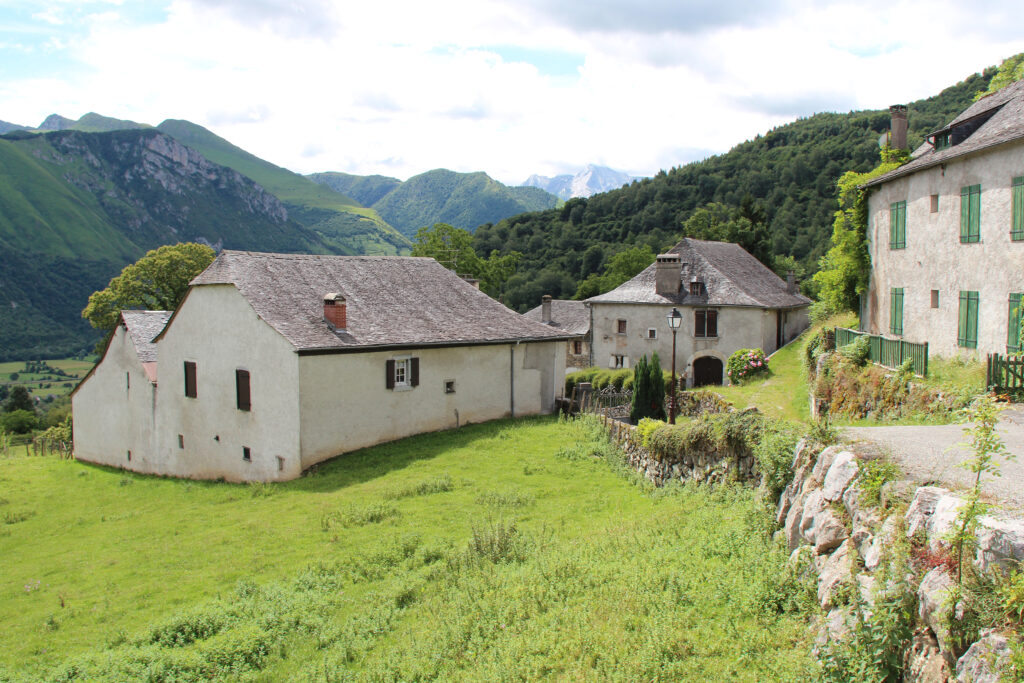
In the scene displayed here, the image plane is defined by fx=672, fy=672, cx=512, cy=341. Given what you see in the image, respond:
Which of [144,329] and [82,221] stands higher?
[82,221]

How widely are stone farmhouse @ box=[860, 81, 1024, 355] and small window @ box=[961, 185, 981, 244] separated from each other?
1.0 inches

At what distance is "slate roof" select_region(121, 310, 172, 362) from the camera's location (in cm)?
2795

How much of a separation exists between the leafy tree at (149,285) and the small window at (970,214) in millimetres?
46444

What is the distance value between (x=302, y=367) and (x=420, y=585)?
11.6 m

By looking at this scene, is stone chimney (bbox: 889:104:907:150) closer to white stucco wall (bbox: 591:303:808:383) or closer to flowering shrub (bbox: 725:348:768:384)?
flowering shrub (bbox: 725:348:768:384)

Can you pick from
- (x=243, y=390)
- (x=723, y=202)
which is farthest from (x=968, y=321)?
(x=723, y=202)

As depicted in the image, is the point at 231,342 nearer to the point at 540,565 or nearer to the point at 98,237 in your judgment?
the point at 540,565

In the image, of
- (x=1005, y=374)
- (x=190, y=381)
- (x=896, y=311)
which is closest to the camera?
(x=1005, y=374)

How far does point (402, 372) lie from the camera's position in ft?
78.6

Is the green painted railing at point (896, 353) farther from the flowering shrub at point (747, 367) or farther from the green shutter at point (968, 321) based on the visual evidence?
the flowering shrub at point (747, 367)

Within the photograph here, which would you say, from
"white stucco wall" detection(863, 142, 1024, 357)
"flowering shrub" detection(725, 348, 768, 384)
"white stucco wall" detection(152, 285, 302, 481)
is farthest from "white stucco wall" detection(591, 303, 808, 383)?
"white stucco wall" detection(152, 285, 302, 481)

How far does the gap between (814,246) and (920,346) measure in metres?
63.2

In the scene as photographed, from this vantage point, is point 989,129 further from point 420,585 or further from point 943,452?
point 420,585

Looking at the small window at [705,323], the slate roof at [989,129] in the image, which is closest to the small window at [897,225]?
the slate roof at [989,129]
